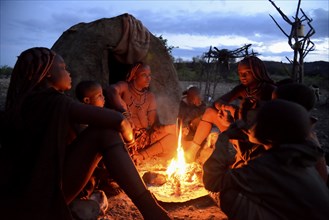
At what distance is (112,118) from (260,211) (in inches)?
43.0

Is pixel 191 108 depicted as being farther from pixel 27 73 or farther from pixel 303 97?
pixel 27 73

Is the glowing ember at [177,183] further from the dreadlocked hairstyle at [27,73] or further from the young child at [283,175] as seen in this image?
the dreadlocked hairstyle at [27,73]

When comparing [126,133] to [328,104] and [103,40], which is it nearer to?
[103,40]

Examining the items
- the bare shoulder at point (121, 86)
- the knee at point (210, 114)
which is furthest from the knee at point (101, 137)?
the knee at point (210, 114)

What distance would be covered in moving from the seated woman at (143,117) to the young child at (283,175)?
2676 mm

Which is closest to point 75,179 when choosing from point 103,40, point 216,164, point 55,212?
point 55,212

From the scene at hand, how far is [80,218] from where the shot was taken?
2.27m

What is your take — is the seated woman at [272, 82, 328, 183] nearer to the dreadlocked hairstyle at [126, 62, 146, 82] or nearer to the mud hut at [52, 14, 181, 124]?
the dreadlocked hairstyle at [126, 62, 146, 82]

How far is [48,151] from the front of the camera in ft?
6.33

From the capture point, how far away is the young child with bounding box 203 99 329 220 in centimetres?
150

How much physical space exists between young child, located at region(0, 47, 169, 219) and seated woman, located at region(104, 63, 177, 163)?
82.1 inches

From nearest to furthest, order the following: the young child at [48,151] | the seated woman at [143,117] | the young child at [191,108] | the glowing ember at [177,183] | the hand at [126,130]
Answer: the young child at [48,151] → the hand at [126,130] → the glowing ember at [177,183] → the seated woman at [143,117] → the young child at [191,108]

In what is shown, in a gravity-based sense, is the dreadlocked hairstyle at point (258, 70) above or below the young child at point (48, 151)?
above

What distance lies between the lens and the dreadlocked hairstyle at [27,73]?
2074 millimetres
